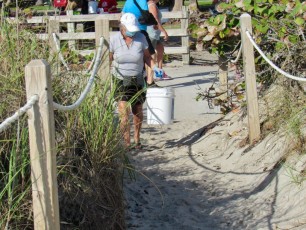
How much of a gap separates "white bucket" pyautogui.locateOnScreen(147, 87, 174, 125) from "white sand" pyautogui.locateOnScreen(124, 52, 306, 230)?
213 mm

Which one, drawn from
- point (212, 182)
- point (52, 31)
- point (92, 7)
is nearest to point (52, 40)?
point (52, 31)

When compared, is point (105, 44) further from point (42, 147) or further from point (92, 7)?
point (92, 7)

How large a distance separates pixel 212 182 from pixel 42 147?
12.2ft

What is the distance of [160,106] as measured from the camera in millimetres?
9180

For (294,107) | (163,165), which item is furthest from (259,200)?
(163,165)

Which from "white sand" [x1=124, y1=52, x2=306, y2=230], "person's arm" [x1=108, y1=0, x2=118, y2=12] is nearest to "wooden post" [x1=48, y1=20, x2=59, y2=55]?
"white sand" [x1=124, y1=52, x2=306, y2=230]

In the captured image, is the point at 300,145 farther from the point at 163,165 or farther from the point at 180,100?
the point at 180,100

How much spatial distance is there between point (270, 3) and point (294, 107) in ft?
5.26

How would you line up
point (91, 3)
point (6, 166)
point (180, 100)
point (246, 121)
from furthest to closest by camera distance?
point (91, 3)
point (180, 100)
point (246, 121)
point (6, 166)

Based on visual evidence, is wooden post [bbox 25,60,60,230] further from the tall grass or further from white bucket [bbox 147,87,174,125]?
white bucket [bbox 147,87,174,125]

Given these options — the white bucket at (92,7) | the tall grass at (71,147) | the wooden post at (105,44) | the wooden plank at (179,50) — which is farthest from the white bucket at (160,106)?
the white bucket at (92,7)

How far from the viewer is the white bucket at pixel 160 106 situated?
9.18 metres

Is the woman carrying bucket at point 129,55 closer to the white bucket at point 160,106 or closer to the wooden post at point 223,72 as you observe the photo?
the white bucket at point 160,106

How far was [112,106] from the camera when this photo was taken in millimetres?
5707
